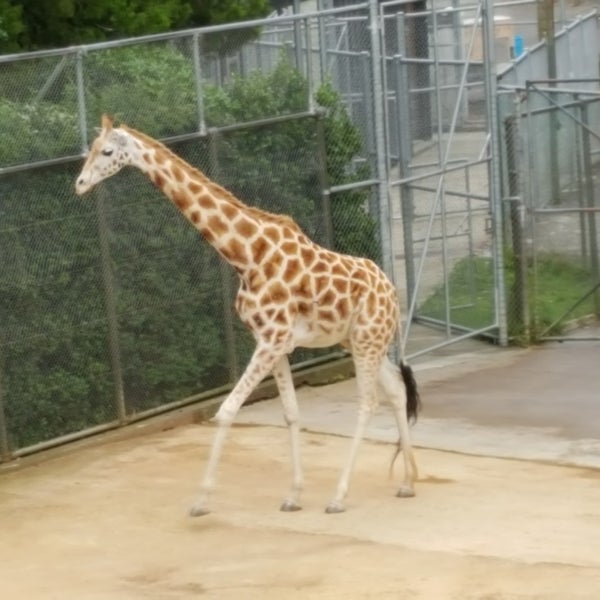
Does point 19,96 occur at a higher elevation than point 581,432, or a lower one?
higher

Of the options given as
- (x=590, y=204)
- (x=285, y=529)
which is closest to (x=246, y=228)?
(x=285, y=529)

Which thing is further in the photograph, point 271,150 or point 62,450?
point 271,150

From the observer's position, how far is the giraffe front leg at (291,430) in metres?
10.4

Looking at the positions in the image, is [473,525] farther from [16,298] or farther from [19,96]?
[19,96]

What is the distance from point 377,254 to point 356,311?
3859 millimetres

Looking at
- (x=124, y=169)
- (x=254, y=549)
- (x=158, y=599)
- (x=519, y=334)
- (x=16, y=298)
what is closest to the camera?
(x=158, y=599)

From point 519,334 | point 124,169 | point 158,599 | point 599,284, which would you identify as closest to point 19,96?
point 124,169

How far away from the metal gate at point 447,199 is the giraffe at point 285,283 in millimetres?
4224

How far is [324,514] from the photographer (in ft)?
33.8

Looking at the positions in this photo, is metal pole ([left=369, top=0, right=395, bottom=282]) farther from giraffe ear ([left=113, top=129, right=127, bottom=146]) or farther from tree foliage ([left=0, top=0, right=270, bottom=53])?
giraffe ear ([left=113, top=129, right=127, bottom=146])

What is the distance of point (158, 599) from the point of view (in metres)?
8.77

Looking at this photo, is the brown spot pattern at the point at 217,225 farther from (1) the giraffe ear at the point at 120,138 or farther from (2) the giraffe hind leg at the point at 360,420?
(2) the giraffe hind leg at the point at 360,420

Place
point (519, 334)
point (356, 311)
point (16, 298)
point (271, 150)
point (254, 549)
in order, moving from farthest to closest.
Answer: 1. point (519, 334)
2. point (271, 150)
3. point (16, 298)
4. point (356, 311)
5. point (254, 549)

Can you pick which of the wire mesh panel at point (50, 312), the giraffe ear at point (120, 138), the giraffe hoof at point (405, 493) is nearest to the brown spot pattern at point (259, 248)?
the giraffe ear at point (120, 138)
